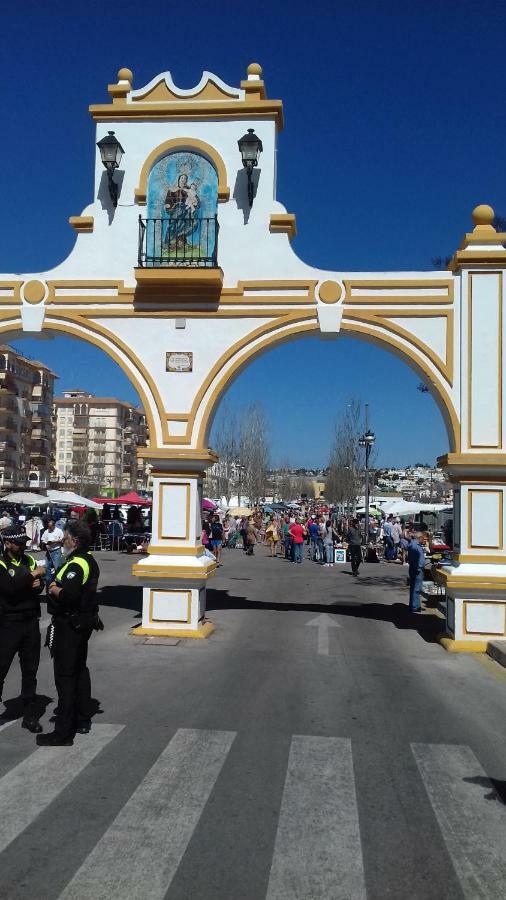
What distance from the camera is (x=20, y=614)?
663 centimetres

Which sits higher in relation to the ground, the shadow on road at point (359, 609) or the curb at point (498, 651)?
the curb at point (498, 651)

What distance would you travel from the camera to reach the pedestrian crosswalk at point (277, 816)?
12.8 ft

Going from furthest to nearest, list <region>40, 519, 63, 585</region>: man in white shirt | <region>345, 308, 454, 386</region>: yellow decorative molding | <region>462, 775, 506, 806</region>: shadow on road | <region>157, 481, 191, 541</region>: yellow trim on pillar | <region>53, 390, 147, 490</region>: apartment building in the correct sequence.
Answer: <region>53, 390, 147, 490</region>: apartment building < <region>40, 519, 63, 585</region>: man in white shirt < <region>157, 481, 191, 541</region>: yellow trim on pillar < <region>345, 308, 454, 386</region>: yellow decorative molding < <region>462, 775, 506, 806</region>: shadow on road

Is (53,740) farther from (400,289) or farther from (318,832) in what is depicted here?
(400,289)

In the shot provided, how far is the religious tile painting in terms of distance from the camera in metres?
11.6

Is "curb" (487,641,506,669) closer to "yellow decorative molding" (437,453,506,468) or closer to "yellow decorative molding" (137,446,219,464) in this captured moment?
"yellow decorative molding" (437,453,506,468)

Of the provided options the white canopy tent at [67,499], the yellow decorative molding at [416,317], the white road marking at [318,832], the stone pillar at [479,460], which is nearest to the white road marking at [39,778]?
the white road marking at [318,832]

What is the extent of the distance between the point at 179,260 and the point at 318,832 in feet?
28.4

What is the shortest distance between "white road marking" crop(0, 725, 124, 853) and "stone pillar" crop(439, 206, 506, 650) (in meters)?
5.78

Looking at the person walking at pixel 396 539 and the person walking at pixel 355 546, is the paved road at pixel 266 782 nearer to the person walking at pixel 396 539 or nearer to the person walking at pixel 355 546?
the person walking at pixel 355 546

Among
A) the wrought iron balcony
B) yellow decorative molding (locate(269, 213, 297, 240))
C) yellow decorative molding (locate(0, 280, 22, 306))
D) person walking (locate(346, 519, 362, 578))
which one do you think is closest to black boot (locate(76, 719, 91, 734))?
the wrought iron balcony

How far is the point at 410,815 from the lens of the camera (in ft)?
15.7

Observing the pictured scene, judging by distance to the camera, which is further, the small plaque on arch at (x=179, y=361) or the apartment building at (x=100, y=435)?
the apartment building at (x=100, y=435)

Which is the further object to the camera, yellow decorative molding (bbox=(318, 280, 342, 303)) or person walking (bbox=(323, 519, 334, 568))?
person walking (bbox=(323, 519, 334, 568))
